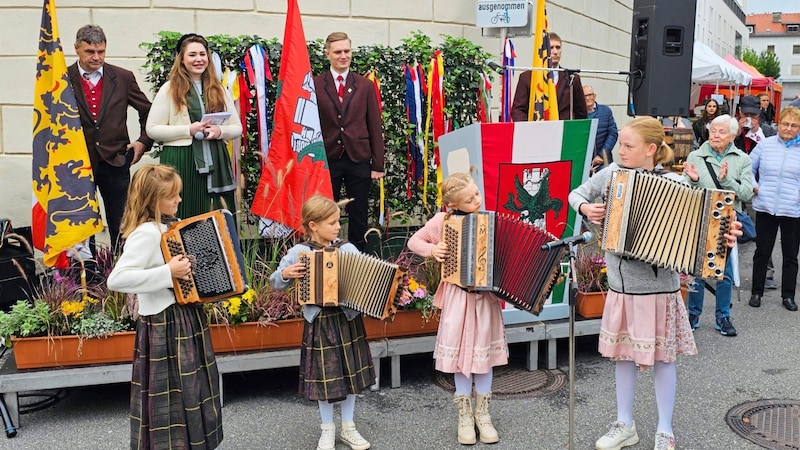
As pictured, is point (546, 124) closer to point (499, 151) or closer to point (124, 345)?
point (499, 151)

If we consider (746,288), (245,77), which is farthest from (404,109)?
(746,288)

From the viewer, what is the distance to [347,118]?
21.1 feet

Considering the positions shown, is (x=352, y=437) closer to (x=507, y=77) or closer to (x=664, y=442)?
(x=664, y=442)

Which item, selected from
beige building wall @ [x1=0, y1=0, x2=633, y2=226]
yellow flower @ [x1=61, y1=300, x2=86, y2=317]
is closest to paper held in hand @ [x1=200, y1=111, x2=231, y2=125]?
yellow flower @ [x1=61, y1=300, x2=86, y2=317]

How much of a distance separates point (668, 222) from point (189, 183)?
11.9 ft

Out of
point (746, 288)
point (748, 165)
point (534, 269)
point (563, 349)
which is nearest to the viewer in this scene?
point (534, 269)

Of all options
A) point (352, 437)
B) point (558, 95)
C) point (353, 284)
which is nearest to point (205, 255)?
point (353, 284)

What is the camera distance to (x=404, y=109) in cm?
742

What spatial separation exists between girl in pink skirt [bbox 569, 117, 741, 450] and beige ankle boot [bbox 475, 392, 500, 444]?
0.62 metres

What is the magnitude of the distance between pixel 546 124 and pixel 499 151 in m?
0.38

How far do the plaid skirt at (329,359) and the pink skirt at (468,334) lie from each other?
52 centimetres

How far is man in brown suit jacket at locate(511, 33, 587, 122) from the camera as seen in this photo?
24.0 feet

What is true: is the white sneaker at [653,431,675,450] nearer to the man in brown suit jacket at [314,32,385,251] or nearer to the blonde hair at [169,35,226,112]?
the man in brown suit jacket at [314,32,385,251]

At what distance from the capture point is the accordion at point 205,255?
346 cm
